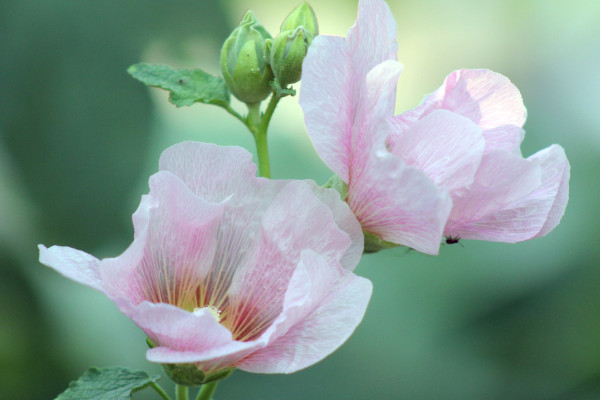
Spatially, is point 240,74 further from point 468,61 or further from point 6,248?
point 468,61

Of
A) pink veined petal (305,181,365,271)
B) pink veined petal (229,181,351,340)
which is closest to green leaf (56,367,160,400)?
pink veined petal (229,181,351,340)

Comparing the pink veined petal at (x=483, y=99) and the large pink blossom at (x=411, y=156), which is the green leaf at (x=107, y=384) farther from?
the pink veined petal at (x=483, y=99)

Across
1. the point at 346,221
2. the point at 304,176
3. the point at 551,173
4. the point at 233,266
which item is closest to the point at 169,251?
the point at 233,266

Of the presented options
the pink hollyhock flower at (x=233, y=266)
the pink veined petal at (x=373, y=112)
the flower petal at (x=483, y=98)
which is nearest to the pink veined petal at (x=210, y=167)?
the pink hollyhock flower at (x=233, y=266)

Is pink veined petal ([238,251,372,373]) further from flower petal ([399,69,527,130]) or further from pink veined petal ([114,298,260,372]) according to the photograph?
flower petal ([399,69,527,130])

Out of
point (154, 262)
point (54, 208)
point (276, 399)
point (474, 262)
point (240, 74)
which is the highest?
point (240, 74)

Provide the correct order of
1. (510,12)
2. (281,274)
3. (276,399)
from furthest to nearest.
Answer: (510,12)
(276,399)
(281,274)

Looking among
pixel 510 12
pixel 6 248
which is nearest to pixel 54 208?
pixel 6 248
